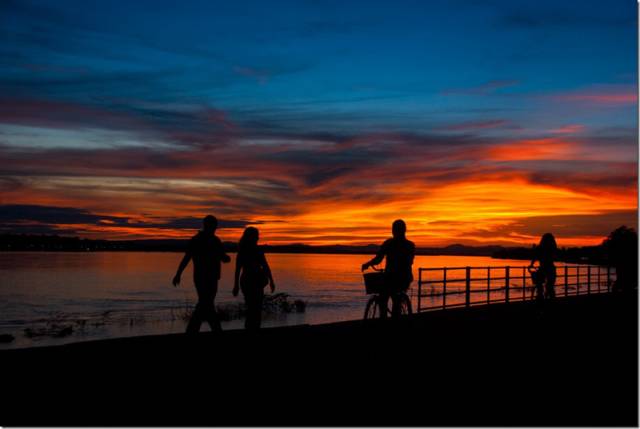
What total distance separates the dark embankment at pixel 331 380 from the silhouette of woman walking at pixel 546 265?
301cm

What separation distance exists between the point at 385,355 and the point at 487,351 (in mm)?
1725

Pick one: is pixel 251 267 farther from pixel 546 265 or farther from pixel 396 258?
pixel 546 265

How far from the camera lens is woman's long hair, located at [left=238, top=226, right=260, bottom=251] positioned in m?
10.8

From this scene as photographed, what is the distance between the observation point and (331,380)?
798cm

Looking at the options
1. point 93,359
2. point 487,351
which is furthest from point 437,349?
point 93,359

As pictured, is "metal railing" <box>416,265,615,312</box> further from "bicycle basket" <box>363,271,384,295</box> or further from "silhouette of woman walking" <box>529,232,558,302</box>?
"bicycle basket" <box>363,271,384,295</box>

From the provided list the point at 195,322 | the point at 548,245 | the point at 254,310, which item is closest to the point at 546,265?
the point at 548,245

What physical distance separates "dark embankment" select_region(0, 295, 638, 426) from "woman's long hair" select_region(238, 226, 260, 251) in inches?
53.8

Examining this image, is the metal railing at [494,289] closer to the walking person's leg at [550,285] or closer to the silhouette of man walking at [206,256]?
the walking person's leg at [550,285]

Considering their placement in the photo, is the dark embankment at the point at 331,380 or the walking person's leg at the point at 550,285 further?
the walking person's leg at the point at 550,285

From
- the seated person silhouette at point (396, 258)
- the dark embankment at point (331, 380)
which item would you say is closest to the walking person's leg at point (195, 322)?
the dark embankment at point (331, 380)

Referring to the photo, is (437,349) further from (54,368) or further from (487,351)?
(54,368)

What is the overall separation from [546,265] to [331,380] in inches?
378

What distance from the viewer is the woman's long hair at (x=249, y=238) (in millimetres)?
10773
